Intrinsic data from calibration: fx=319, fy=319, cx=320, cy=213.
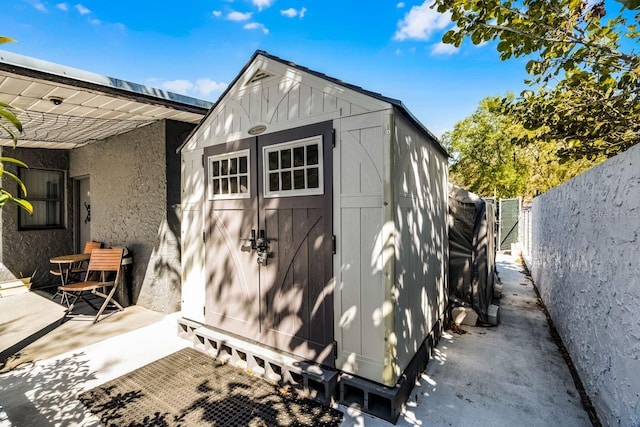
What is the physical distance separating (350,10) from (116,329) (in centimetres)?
669

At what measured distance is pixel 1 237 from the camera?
621 centimetres

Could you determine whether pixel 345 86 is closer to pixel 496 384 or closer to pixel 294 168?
pixel 294 168

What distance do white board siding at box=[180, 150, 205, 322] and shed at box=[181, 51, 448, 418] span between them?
0.07 ft

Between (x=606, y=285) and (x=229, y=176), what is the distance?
353 cm

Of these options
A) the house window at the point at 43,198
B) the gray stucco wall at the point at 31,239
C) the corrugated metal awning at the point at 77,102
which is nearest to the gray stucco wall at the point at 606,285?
the corrugated metal awning at the point at 77,102

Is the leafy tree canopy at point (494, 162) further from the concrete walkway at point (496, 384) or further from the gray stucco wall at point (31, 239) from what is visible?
the gray stucco wall at point (31, 239)

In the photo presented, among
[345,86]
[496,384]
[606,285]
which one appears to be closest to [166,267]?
[345,86]

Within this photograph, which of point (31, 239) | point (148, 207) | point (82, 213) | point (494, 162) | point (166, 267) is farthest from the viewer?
point (494, 162)

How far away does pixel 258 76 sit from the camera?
131 inches

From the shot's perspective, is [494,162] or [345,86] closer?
[345,86]

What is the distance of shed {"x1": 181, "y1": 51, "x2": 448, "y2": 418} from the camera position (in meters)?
2.61

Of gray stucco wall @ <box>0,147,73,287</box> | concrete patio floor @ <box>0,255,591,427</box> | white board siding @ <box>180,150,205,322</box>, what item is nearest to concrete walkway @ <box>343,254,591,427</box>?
concrete patio floor @ <box>0,255,591,427</box>

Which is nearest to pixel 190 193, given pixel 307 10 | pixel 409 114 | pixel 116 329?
Answer: pixel 116 329

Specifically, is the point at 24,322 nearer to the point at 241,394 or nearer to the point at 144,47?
the point at 241,394
